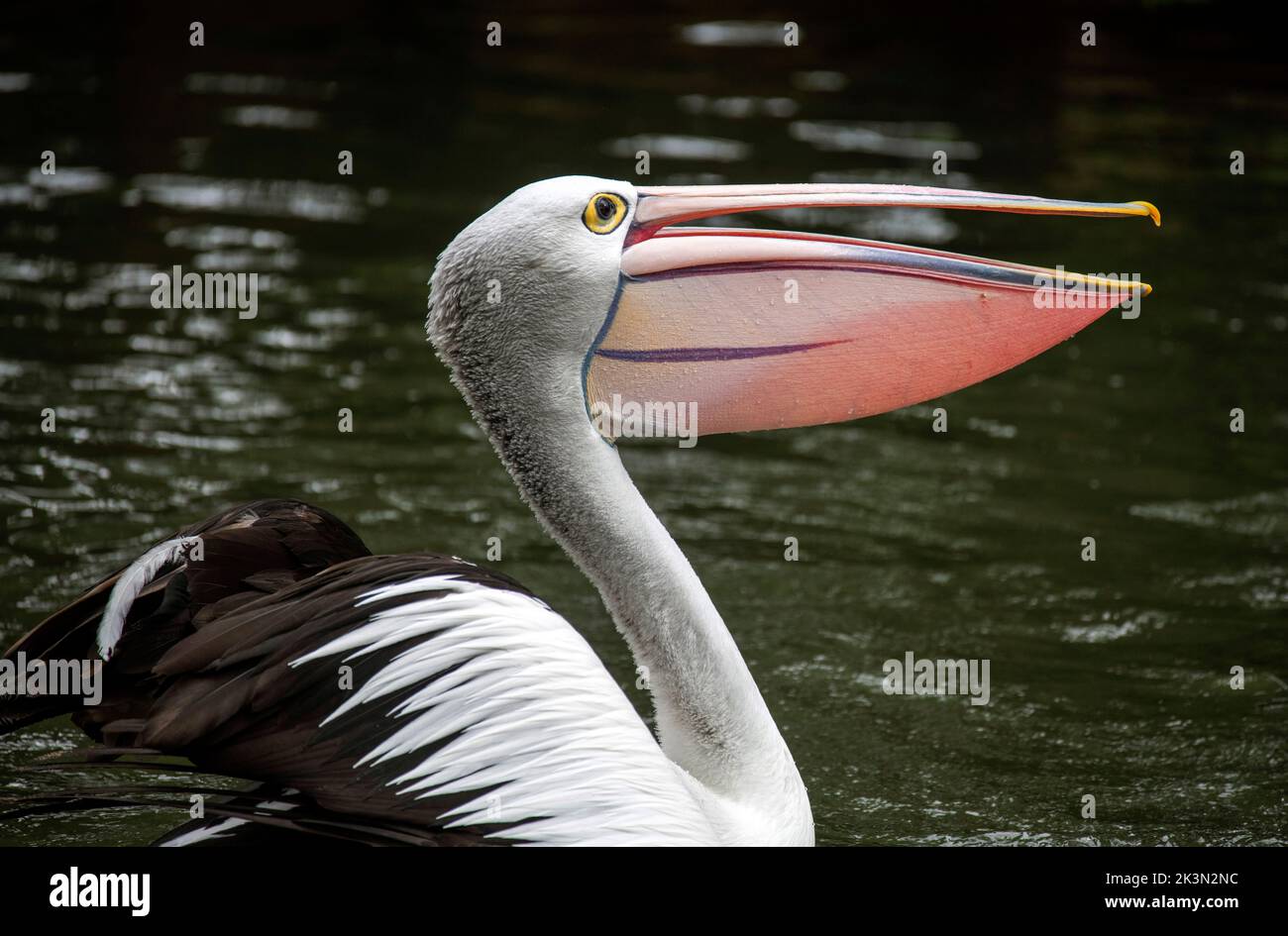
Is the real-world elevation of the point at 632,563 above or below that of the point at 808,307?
below

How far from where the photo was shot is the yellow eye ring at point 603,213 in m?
3.72

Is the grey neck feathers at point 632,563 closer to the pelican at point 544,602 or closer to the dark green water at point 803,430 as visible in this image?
the pelican at point 544,602

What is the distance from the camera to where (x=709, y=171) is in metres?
11.2

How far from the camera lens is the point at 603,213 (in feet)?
12.4

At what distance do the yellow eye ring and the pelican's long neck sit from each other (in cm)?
31

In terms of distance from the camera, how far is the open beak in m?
3.82

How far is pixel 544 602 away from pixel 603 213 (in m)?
0.90
